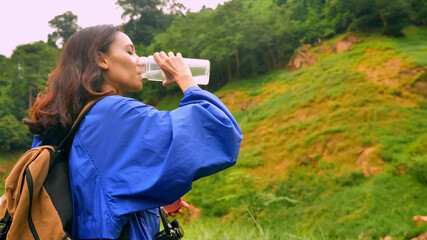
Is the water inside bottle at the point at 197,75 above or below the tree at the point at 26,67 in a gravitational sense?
above

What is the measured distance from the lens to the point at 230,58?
1891 cm

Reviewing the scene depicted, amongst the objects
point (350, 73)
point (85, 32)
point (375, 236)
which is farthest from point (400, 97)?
point (85, 32)

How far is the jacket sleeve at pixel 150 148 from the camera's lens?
37.2 inches

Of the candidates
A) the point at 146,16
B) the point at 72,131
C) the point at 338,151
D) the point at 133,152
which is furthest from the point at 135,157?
the point at 146,16

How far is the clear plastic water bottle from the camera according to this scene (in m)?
1.50

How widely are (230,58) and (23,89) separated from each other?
1096cm

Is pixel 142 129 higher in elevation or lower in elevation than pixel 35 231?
higher

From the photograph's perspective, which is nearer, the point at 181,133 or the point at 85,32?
the point at 181,133

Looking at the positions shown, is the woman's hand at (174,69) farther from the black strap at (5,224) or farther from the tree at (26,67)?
the tree at (26,67)

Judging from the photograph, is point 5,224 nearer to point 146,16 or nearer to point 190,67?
point 190,67

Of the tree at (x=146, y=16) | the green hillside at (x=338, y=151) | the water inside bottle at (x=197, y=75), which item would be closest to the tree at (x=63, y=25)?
the tree at (x=146, y=16)

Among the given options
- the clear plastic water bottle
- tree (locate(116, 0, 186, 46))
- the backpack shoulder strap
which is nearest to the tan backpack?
the backpack shoulder strap

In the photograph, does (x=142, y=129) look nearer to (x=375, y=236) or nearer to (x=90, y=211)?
(x=90, y=211)

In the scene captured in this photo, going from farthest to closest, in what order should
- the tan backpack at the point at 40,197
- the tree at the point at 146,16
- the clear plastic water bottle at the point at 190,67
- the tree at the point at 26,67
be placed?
the tree at the point at 146,16
the tree at the point at 26,67
the clear plastic water bottle at the point at 190,67
the tan backpack at the point at 40,197
